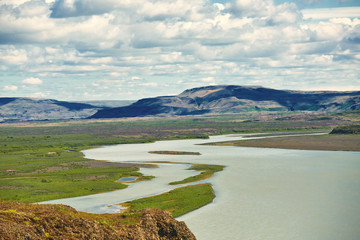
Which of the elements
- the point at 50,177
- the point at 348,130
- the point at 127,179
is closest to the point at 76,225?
the point at 127,179

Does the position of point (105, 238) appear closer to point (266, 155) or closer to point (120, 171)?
point (120, 171)

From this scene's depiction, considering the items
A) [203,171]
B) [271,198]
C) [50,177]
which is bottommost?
[271,198]

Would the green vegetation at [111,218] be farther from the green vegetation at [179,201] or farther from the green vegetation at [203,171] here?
the green vegetation at [203,171]

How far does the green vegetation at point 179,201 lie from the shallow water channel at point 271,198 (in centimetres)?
150

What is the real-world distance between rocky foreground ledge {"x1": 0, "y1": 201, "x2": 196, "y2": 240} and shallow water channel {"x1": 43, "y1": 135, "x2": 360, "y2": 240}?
52.1 feet

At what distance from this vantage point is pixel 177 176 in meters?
92.8

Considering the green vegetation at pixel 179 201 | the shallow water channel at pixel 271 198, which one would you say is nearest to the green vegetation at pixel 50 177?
the shallow water channel at pixel 271 198

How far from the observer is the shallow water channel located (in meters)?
52.3

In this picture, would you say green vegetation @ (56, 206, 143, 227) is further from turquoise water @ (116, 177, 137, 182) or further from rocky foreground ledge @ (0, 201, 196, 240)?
turquoise water @ (116, 177, 137, 182)

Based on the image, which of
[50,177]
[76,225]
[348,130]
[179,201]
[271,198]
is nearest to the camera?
[76,225]

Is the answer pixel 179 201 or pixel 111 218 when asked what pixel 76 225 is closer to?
pixel 111 218

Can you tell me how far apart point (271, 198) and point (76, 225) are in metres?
45.1

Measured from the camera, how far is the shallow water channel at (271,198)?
52.3 metres

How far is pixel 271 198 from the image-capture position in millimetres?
68812
